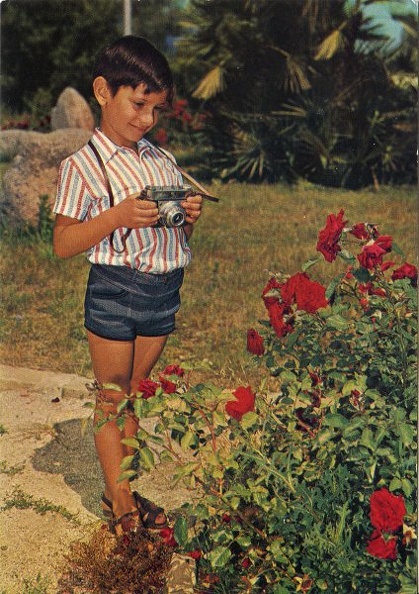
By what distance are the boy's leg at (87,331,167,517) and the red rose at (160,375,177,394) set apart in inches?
11.6

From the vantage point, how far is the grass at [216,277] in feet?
18.9

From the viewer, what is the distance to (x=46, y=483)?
161 inches

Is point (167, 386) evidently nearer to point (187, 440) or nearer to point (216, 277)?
point (187, 440)

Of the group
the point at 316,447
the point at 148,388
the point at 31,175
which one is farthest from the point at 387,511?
the point at 31,175

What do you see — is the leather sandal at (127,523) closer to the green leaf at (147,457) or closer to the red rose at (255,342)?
the green leaf at (147,457)

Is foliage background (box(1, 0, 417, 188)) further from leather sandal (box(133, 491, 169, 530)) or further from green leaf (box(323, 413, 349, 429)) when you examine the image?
green leaf (box(323, 413, 349, 429))

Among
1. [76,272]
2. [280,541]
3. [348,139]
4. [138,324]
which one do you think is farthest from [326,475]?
[348,139]

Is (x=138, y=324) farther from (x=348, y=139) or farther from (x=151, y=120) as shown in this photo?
(x=348, y=139)

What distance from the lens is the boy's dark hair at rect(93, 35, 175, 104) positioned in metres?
3.11

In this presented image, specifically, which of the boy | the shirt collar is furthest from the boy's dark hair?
the shirt collar

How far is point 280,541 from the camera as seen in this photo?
9.93 feet

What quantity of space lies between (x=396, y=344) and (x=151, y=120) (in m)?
1.11

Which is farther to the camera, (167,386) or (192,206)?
(192,206)

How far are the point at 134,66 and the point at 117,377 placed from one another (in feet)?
3.52
